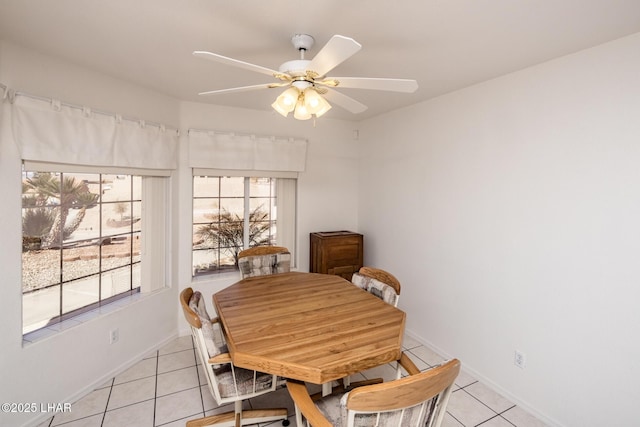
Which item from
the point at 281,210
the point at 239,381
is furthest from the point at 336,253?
the point at 239,381

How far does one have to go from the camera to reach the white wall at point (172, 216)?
198cm

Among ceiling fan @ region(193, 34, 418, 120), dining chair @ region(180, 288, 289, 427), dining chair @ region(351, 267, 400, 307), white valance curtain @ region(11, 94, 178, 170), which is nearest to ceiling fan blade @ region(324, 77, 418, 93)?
ceiling fan @ region(193, 34, 418, 120)

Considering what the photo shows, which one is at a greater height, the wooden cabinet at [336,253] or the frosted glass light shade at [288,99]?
the frosted glass light shade at [288,99]

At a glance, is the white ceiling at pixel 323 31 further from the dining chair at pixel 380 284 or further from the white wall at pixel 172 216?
the dining chair at pixel 380 284

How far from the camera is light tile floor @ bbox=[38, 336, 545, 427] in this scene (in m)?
2.16

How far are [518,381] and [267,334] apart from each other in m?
2.03

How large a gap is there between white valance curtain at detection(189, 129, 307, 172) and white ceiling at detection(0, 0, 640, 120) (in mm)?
935

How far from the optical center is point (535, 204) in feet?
7.60

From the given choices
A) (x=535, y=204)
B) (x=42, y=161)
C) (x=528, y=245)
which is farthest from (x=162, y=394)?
(x=535, y=204)

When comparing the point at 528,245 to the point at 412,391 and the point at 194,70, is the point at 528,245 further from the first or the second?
the point at 194,70

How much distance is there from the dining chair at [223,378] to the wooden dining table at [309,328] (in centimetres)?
13

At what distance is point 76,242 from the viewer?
253cm

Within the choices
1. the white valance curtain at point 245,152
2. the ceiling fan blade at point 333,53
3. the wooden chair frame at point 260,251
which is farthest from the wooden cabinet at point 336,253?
the ceiling fan blade at point 333,53

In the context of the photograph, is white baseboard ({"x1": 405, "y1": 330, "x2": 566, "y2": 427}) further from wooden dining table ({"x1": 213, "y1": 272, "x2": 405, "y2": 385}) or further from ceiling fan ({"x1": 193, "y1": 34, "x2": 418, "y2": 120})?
→ ceiling fan ({"x1": 193, "y1": 34, "x2": 418, "y2": 120})
